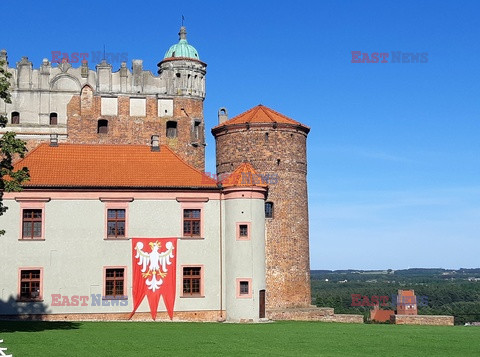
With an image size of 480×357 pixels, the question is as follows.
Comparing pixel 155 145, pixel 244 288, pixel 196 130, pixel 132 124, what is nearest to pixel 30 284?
pixel 155 145

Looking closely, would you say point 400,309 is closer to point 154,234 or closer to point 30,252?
point 154,234

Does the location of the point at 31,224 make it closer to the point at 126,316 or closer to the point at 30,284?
the point at 30,284

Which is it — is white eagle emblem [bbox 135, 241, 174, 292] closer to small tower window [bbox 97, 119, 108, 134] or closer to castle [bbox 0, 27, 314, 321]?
castle [bbox 0, 27, 314, 321]

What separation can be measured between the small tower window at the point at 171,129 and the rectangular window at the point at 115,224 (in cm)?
1271

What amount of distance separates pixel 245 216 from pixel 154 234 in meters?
5.01

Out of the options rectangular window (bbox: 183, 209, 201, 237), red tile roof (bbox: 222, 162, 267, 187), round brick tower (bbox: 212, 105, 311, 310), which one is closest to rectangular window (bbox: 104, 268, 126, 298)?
rectangular window (bbox: 183, 209, 201, 237)

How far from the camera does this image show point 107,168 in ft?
129

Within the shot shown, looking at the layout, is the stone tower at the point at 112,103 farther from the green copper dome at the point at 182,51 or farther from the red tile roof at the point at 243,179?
the red tile roof at the point at 243,179

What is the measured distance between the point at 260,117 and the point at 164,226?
10.9 m

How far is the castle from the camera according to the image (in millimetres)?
37062

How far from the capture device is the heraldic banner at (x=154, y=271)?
124 feet

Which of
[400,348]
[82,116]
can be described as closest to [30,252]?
[82,116]

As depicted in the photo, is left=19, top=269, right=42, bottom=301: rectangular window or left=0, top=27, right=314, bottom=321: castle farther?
left=0, top=27, right=314, bottom=321: castle

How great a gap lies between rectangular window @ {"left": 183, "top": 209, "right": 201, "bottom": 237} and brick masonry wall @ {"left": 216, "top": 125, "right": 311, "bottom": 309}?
6.85 meters
